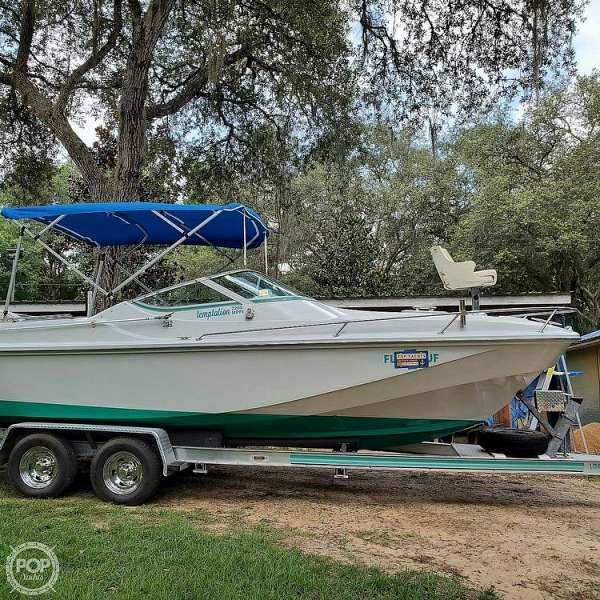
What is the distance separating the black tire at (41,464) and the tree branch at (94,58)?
253 inches

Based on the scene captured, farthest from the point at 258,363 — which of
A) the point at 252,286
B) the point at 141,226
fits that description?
the point at 141,226

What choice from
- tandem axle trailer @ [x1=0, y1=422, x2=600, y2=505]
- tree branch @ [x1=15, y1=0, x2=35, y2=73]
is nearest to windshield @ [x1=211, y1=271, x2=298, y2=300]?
tandem axle trailer @ [x1=0, y1=422, x2=600, y2=505]

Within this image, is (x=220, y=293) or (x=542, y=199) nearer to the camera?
(x=220, y=293)

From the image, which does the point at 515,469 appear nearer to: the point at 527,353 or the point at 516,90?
the point at 527,353

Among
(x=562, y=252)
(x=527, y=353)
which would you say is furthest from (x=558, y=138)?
(x=527, y=353)

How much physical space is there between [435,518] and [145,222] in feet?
14.6

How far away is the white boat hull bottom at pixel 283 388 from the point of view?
5.14 metres

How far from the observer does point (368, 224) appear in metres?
22.9

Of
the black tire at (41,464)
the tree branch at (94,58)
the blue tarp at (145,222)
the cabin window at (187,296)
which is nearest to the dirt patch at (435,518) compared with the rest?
the black tire at (41,464)

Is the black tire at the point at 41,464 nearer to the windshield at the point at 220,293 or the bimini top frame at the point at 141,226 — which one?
the bimini top frame at the point at 141,226

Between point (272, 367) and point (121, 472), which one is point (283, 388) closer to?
point (272, 367)

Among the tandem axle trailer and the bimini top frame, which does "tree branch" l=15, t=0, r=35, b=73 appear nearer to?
the bimini top frame

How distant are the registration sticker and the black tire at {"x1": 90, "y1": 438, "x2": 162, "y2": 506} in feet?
8.38

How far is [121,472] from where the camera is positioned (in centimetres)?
554
